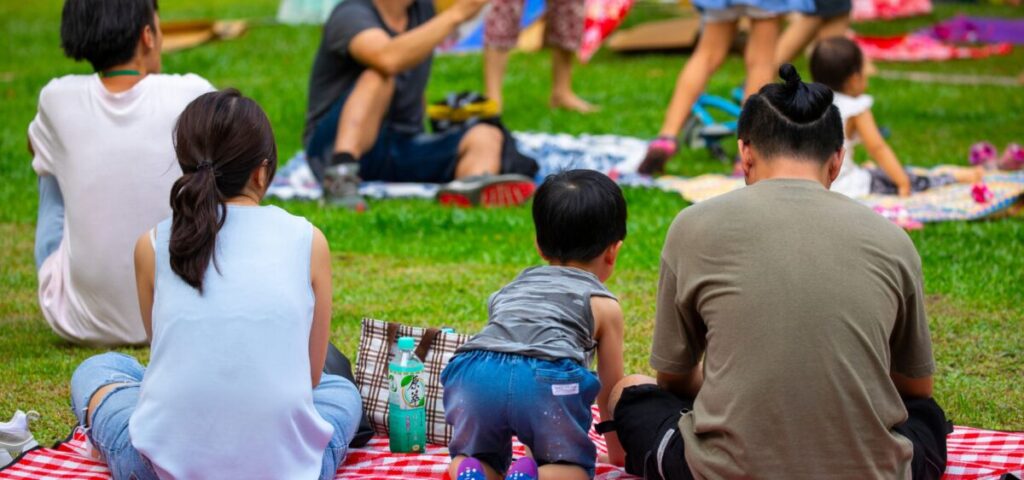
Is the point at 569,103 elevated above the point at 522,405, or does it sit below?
below

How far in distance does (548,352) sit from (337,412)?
0.60 m

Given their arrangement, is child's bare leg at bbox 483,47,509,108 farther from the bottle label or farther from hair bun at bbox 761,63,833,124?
hair bun at bbox 761,63,833,124

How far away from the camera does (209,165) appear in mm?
3189

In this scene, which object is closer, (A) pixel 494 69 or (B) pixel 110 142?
(B) pixel 110 142

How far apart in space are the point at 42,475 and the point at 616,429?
4.87 ft

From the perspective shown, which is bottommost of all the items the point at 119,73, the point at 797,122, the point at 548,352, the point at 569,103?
the point at 569,103

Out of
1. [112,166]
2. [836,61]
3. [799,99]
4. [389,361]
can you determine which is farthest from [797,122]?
[836,61]

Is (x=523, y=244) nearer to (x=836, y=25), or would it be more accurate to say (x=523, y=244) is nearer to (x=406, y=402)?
(x=406, y=402)

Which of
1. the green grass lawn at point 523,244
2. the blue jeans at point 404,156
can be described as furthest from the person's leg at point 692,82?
the blue jeans at point 404,156

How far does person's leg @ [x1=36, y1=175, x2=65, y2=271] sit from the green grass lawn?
1.07 feet

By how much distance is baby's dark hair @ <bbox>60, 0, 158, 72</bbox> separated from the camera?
4.54 m

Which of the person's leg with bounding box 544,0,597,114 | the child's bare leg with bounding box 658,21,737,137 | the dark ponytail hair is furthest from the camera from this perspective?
the person's leg with bounding box 544,0,597,114

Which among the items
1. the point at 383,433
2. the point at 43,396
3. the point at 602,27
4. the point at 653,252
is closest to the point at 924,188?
the point at 653,252

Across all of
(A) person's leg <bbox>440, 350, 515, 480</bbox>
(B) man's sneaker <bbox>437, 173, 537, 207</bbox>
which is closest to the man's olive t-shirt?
(A) person's leg <bbox>440, 350, 515, 480</bbox>
